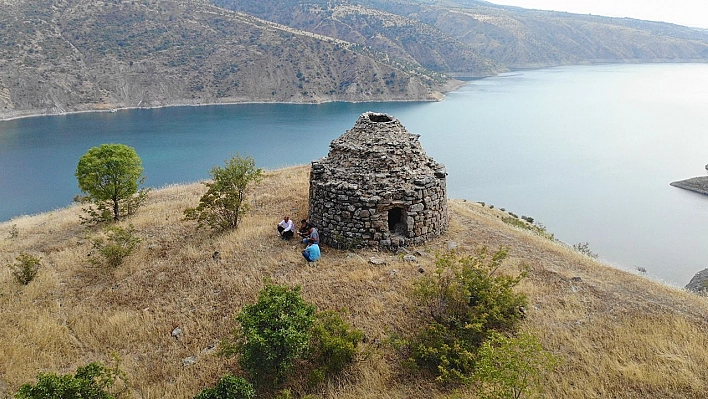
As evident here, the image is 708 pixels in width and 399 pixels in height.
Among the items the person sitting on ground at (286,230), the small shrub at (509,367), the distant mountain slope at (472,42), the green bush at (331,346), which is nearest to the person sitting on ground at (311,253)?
the person sitting on ground at (286,230)

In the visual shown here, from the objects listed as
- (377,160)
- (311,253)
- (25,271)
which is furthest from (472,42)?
(25,271)

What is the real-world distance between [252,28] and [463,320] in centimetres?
11168

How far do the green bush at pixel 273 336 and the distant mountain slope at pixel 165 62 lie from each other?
81574 mm

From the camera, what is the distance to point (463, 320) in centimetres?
830

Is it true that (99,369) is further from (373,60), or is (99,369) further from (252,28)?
(252,28)

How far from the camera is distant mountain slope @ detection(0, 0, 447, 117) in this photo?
2940 inches

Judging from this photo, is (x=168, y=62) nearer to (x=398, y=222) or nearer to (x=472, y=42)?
(x=398, y=222)

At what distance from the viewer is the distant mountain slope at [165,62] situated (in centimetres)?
7469

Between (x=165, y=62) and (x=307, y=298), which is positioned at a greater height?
(x=165, y=62)

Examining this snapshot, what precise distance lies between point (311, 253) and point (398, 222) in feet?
10.5

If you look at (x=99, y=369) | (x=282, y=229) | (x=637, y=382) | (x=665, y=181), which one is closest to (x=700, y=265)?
(x=665, y=181)

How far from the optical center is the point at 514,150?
54469mm

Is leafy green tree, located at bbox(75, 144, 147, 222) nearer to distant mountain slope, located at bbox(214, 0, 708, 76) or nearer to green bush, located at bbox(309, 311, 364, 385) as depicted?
green bush, located at bbox(309, 311, 364, 385)

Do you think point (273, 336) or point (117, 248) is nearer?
point (273, 336)
